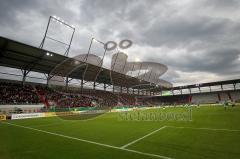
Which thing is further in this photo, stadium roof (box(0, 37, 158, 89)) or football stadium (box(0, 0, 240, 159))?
stadium roof (box(0, 37, 158, 89))

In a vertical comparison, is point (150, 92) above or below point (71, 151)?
above

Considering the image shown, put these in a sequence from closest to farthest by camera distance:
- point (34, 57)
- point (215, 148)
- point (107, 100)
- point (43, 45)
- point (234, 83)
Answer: point (215, 148) < point (43, 45) < point (34, 57) < point (107, 100) < point (234, 83)

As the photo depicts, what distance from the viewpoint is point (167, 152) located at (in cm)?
714

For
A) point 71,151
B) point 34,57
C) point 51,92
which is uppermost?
point 34,57

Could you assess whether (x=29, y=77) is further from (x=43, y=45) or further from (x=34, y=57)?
(x=43, y=45)

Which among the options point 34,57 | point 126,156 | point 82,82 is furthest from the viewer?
point 82,82

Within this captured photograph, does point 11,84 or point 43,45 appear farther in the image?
point 11,84

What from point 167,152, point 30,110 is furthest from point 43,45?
point 167,152

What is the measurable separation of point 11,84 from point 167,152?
42.3 m

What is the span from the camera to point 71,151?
785cm

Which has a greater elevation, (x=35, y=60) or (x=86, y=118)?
(x=35, y=60)

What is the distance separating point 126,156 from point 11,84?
136 feet

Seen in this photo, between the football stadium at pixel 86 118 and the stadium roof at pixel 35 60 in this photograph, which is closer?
the football stadium at pixel 86 118

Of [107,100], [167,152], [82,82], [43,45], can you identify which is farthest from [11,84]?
[167,152]
